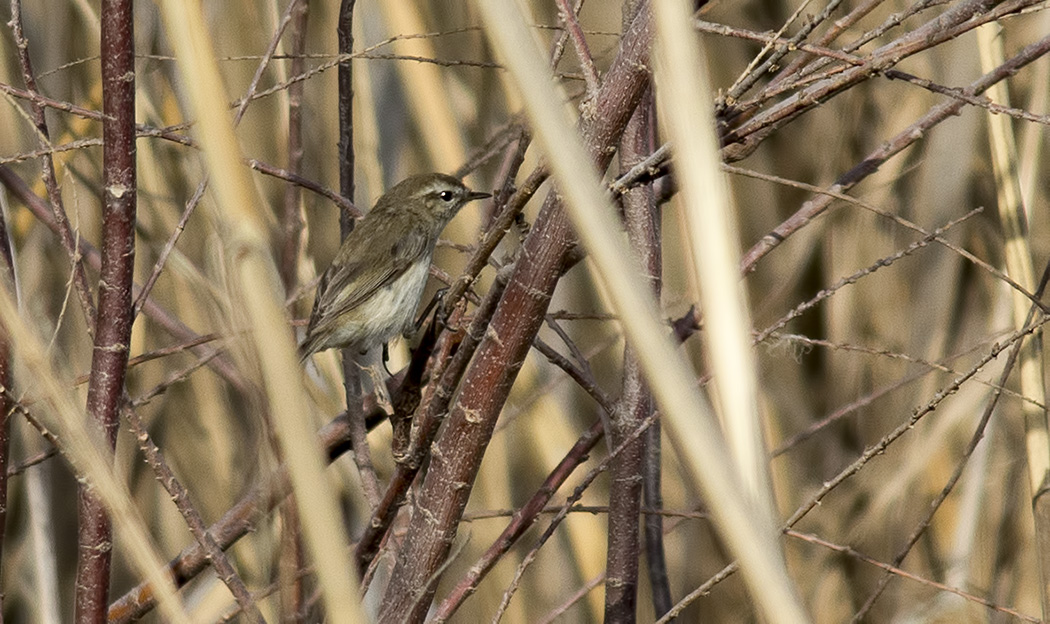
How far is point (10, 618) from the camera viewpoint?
2783 millimetres

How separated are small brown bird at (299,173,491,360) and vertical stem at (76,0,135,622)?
51.0 inches

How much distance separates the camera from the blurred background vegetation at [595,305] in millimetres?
2297

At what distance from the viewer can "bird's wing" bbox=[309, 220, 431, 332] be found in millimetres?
2475

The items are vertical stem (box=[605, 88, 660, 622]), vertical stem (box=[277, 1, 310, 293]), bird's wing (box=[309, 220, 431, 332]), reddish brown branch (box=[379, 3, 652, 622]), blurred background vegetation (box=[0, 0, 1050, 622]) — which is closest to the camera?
reddish brown branch (box=[379, 3, 652, 622])

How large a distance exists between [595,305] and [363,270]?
A: 61cm

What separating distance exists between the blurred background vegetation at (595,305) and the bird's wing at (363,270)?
0.09 metres

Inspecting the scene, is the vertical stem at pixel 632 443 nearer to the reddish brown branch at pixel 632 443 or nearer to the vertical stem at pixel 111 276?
the reddish brown branch at pixel 632 443

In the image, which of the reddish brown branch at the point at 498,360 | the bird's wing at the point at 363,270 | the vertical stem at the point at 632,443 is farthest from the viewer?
the bird's wing at the point at 363,270

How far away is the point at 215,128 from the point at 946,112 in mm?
1005

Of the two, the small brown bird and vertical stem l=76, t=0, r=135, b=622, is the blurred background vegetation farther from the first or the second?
vertical stem l=76, t=0, r=135, b=622

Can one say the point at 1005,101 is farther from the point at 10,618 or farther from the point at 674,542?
the point at 10,618

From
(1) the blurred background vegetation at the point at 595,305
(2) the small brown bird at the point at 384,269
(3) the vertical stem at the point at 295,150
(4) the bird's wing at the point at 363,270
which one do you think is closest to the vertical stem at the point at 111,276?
(3) the vertical stem at the point at 295,150

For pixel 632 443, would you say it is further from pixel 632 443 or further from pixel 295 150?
pixel 295 150

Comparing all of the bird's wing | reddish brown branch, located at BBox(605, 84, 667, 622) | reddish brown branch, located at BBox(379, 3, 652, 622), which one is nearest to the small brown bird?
the bird's wing
